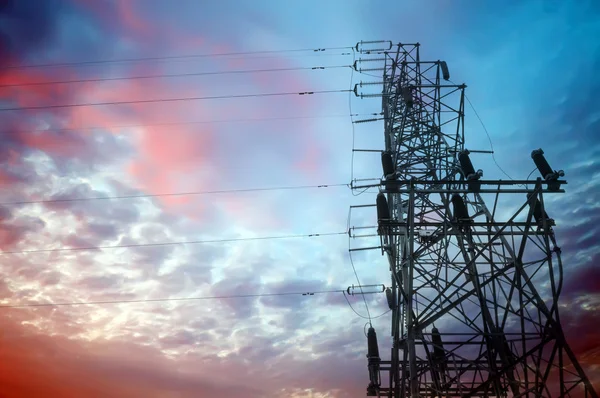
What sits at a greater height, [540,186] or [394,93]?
[394,93]

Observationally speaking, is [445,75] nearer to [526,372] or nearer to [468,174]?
[468,174]

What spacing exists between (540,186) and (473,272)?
4075 mm

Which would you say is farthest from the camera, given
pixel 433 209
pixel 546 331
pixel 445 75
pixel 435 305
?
pixel 445 75

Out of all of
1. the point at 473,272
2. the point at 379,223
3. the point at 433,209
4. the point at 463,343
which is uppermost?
the point at 433,209

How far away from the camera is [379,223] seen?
55.0 ft

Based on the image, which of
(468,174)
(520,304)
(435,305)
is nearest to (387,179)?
(468,174)

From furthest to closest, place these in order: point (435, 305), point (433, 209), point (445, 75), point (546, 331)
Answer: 1. point (445, 75)
2. point (433, 209)
3. point (435, 305)
4. point (546, 331)

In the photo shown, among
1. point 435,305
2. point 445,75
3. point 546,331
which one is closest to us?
point 546,331

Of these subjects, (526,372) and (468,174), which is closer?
(526,372)

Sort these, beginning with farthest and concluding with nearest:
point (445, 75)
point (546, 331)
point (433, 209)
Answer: point (445, 75), point (433, 209), point (546, 331)

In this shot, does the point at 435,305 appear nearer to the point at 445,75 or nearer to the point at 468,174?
the point at 468,174

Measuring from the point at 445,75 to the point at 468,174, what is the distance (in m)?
8.88

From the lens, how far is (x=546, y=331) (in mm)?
15000

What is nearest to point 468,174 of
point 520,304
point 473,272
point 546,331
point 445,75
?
point 473,272
